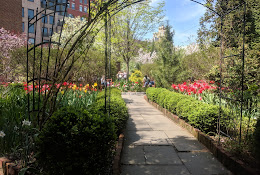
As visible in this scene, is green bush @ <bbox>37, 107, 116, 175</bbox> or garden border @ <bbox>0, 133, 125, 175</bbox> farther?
garden border @ <bbox>0, 133, 125, 175</bbox>

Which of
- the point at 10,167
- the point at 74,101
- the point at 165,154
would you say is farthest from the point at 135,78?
the point at 10,167

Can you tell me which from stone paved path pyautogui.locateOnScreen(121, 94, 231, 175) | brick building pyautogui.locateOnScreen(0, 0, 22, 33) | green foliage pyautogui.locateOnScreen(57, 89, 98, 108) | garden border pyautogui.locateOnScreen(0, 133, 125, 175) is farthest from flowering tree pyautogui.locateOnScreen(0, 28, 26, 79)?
garden border pyautogui.locateOnScreen(0, 133, 125, 175)

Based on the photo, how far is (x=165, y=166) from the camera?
3.12 metres

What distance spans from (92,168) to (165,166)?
4.14 feet

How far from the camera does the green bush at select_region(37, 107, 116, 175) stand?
2.30m

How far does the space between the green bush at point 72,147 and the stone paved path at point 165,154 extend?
71 cm

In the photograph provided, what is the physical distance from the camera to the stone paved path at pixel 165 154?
301 cm

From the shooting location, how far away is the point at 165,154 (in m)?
3.59

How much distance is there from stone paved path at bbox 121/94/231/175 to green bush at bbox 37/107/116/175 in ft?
2.34

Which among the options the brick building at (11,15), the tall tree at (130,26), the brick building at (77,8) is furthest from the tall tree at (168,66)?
the brick building at (77,8)

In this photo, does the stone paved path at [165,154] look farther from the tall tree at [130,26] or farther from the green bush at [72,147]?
the tall tree at [130,26]

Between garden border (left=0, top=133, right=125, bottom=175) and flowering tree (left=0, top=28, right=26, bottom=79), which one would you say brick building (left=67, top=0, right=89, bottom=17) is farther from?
garden border (left=0, top=133, right=125, bottom=175)

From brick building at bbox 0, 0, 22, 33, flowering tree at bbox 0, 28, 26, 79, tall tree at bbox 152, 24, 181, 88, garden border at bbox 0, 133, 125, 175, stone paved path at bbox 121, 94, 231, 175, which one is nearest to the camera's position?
garden border at bbox 0, 133, 125, 175

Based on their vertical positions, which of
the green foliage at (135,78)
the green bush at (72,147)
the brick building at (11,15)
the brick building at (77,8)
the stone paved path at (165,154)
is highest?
the brick building at (77,8)
